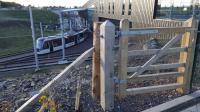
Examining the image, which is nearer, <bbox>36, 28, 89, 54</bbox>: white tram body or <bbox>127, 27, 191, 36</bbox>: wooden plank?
<bbox>127, 27, 191, 36</bbox>: wooden plank

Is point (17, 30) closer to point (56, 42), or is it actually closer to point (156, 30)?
point (56, 42)

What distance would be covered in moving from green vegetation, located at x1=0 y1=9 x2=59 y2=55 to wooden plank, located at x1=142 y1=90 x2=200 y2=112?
28131mm

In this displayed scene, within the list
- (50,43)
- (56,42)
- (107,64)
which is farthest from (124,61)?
(56,42)

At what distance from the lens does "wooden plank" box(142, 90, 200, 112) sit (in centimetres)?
480

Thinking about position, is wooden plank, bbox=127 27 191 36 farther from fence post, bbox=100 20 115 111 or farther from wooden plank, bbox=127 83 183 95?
wooden plank, bbox=127 83 183 95

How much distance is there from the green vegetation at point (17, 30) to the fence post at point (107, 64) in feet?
90.6

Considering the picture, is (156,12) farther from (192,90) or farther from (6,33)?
(6,33)

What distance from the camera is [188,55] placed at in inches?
215

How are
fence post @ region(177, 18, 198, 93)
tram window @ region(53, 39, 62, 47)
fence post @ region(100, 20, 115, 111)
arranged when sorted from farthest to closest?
tram window @ region(53, 39, 62, 47)
fence post @ region(177, 18, 198, 93)
fence post @ region(100, 20, 115, 111)

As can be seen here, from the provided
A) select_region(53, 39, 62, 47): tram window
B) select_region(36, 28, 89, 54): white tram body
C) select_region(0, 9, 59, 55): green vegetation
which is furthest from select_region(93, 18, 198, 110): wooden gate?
select_region(0, 9, 59, 55): green vegetation

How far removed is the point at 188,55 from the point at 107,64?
217cm

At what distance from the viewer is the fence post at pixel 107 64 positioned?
446cm

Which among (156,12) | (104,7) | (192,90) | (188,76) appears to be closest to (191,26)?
(188,76)

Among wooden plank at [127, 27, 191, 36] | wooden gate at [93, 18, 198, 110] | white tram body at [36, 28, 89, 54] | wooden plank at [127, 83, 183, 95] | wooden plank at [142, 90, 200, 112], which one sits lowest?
white tram body at [36, 28, 89, 54]
